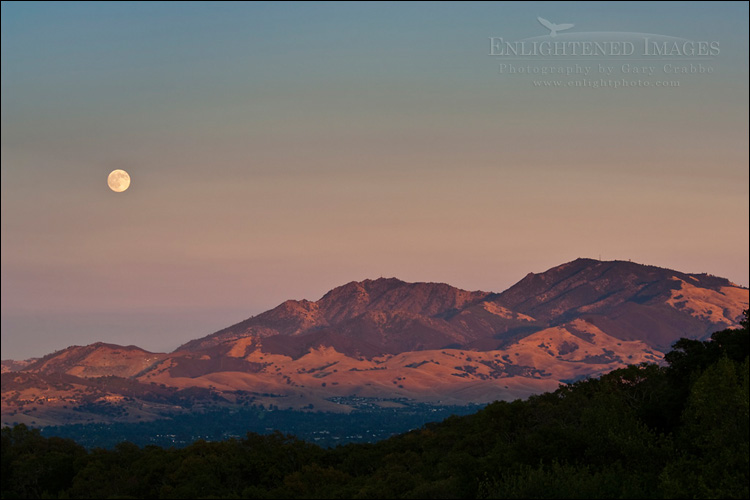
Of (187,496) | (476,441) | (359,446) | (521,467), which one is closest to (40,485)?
(187,496)

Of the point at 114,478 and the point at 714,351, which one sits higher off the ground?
the point at 714,351

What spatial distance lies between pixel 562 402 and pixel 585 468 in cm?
3985

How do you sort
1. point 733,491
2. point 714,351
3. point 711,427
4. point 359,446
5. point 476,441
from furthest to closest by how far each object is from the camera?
point 359,446 < point 476,441 < point 714,351 < point 711,427 < point 733,491

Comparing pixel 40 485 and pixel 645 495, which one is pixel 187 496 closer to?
pixel 40 485

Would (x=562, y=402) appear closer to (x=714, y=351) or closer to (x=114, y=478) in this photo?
(x=714, y=351)

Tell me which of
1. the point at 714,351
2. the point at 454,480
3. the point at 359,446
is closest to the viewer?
the point at 454,480

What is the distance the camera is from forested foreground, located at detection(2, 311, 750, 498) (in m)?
95.6

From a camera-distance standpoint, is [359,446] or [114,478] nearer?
[114,478]

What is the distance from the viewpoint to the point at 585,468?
333ft

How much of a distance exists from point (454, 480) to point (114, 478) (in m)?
54.6

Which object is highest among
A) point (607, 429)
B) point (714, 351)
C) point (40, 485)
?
point (714, 351)

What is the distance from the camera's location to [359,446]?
165 m

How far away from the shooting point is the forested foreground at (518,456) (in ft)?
314

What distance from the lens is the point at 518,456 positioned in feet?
368
